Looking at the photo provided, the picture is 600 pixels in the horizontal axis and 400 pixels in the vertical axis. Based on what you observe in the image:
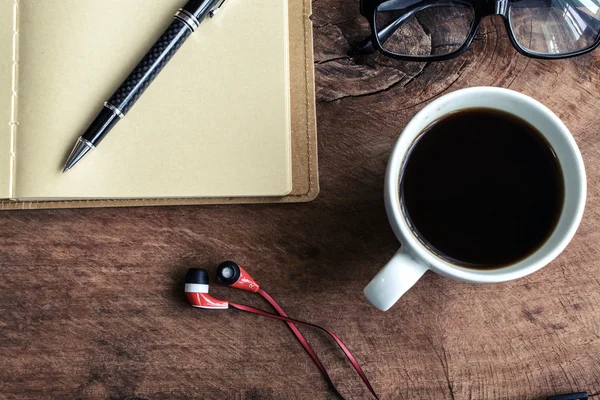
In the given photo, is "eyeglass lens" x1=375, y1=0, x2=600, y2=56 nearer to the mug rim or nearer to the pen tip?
the mug rim

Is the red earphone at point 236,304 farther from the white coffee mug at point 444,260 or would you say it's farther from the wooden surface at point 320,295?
the white coffee mug at point 444,260

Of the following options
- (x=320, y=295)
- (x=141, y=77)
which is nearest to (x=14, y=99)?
(x=141, y=77)

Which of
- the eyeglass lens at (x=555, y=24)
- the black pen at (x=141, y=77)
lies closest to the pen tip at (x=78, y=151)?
the black pen at (x=141, y=77)

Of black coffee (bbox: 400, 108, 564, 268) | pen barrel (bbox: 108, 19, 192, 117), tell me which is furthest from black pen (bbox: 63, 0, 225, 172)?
black coffee (bbox: 400, 108, 564, 268)

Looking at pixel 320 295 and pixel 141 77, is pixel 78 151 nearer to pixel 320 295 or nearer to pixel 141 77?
pixel 141 77

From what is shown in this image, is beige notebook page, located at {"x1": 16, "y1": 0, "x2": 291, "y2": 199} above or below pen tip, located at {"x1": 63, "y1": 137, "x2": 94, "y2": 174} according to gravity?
above

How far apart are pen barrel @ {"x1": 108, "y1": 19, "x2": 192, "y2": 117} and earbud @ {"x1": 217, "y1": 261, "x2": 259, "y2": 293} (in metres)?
0.21

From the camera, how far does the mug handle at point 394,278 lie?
1.93 ft

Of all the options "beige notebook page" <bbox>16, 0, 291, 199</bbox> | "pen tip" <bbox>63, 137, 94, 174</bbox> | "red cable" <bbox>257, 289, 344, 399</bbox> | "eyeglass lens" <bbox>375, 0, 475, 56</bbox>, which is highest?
"eyeglass lens" <bbox>375, 0, 475, 56</bbox>

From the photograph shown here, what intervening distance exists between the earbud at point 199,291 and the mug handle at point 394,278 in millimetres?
210

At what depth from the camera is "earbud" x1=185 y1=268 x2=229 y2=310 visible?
0.71 meters

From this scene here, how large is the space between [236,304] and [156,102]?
0.26m

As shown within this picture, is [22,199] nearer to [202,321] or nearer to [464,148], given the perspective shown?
[202,321]

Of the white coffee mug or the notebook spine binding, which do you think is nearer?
the white coffee mug
